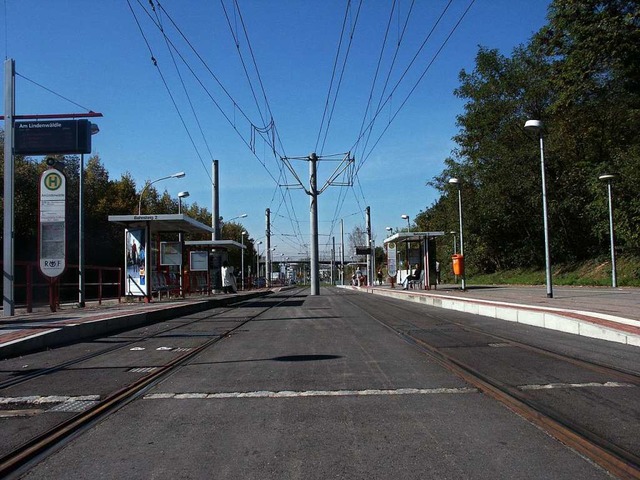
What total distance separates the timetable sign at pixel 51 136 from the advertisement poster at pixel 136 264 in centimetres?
702

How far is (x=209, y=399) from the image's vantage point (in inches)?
250

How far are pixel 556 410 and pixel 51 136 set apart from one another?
1667cm

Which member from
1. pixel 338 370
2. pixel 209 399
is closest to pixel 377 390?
pixel 338 370

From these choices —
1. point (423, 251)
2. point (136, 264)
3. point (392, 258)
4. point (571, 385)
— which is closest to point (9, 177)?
point (136, 264)

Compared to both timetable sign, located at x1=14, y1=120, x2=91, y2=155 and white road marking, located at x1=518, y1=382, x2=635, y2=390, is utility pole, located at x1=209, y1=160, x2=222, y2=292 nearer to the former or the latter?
timetable sign, located at x1=14, y1=120, x2=91, y2=155

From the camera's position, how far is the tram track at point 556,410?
4.14m

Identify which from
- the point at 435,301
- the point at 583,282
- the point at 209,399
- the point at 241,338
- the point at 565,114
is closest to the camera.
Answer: the point at 209,399

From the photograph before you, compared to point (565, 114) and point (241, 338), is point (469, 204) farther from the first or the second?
point (241, 338)

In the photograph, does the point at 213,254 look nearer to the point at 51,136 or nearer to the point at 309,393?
the point at 51,136

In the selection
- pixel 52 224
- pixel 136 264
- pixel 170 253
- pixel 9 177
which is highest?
pixel 9 177

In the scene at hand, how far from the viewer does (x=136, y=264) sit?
79.3 ft

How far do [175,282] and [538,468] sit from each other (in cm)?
2806

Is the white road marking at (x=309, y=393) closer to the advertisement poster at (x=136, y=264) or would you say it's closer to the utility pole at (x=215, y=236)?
the advertisement poster at (x=136, y=264)

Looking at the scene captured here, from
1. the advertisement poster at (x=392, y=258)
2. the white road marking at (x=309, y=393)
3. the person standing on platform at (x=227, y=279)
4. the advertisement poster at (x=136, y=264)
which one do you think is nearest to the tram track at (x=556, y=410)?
the white road marking at (x=309, y=393)
